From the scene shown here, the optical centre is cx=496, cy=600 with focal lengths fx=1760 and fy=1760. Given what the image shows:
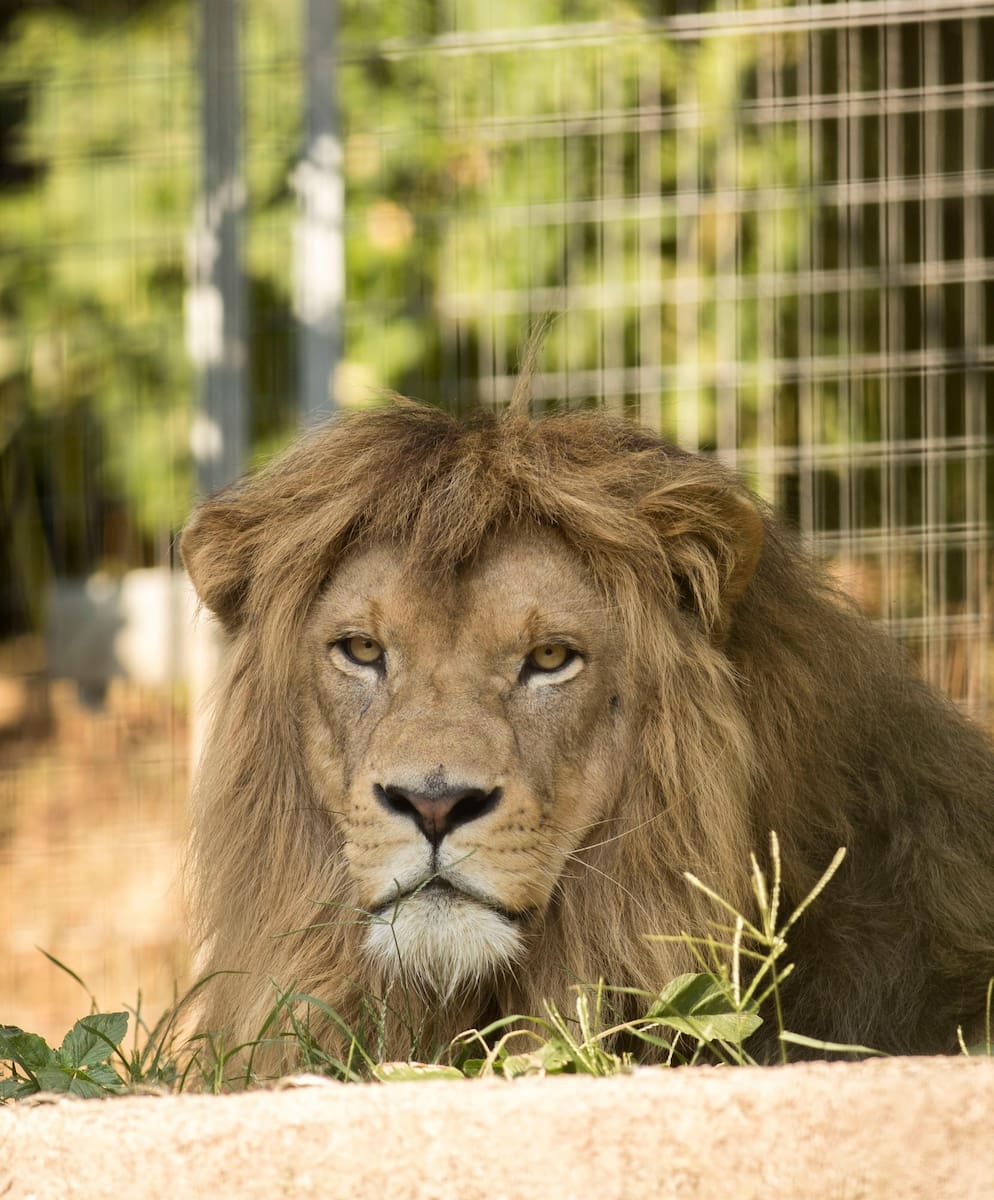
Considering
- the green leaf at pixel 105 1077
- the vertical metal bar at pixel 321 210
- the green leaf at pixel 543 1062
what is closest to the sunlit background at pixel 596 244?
the vertical metal bar at pixel 321 210

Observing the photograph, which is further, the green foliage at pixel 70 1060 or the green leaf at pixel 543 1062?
the green foliage at pixel 70 1060

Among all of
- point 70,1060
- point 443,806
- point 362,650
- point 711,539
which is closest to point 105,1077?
point 70,1060


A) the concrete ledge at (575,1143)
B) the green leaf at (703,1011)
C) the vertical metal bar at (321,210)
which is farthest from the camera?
the vertical metal bar at (321,210)

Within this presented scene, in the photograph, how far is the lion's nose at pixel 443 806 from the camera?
2.32 meters

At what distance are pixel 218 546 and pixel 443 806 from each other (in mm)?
678

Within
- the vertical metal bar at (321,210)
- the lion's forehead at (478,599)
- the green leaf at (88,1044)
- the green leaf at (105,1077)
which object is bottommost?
the green leaf at (105,1077)

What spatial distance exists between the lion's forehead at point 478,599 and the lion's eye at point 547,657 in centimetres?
2

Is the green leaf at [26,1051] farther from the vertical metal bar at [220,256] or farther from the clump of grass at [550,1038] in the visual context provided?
the vertical metal bar at [220,256]

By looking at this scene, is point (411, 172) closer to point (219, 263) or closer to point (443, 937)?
point (219, 263)

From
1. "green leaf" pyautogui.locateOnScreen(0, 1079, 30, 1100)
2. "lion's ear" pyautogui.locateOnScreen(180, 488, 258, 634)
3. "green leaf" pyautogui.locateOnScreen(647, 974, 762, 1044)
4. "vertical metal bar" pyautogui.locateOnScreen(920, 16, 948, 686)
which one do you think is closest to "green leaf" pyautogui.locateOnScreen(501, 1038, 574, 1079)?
"green leaf" pyautogui.locateOnScreen(647, 974, 762, 1044)

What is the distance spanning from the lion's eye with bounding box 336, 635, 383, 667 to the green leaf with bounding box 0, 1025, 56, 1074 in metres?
0.70

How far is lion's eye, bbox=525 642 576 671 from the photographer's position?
2.54 m

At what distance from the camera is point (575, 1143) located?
1.64 metres

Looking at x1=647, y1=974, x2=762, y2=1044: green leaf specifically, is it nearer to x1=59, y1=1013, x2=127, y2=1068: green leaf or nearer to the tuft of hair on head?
x1=59, y1=1013, x2=127, y2=1068: green leaf
